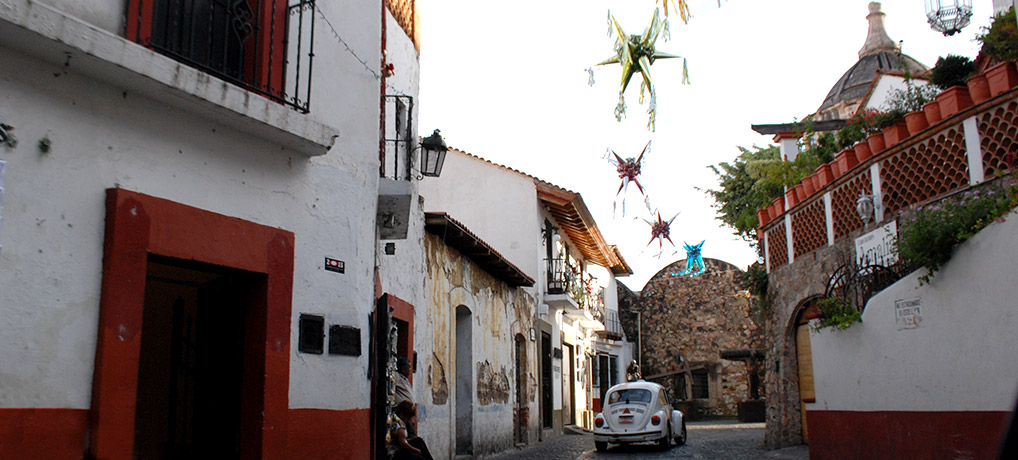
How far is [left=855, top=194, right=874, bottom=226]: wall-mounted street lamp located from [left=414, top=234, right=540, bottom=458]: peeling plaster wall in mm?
6019

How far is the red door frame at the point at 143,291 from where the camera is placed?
4.86 m

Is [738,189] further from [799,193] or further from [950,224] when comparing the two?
[950,224]

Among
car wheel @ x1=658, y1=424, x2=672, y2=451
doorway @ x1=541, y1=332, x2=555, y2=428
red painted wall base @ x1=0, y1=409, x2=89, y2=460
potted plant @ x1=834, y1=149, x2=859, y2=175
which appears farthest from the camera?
doorway @ x1=541, y1=332, x2=555, y2=428

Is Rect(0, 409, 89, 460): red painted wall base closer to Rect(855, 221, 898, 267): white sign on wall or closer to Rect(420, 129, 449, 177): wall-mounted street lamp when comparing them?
Rect(420, 129, 449, 177): wall-mounted street lamp

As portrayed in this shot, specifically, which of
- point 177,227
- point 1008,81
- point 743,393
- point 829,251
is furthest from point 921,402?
point 743,393

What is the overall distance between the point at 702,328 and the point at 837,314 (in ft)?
80.4

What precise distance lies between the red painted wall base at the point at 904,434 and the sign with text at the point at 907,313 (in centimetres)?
96

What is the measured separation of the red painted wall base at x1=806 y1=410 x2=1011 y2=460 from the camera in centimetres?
Answer: 808

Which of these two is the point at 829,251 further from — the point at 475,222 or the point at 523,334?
the point at 475,222

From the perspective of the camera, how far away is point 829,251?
43.3 ft

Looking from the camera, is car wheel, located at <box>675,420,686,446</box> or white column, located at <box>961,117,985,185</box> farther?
car wheel, located at <box>675,420,686,446</box>

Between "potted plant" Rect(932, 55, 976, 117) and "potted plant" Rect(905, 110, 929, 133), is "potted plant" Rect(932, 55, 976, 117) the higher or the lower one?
the higher one

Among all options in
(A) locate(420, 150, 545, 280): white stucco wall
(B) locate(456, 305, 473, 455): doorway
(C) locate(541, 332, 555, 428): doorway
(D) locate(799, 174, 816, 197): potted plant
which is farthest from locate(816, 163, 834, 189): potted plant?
(C) locate(541, 332, 555, 428): doorway

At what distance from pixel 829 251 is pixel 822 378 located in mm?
2468
